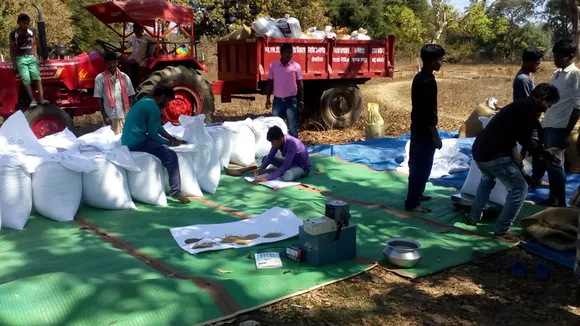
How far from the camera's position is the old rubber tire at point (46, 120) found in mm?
7051

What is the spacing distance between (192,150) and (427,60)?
2491 millimetres

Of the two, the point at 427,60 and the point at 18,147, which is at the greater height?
the point at 427,60

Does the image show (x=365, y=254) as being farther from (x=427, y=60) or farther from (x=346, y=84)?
(x=346, y=84)

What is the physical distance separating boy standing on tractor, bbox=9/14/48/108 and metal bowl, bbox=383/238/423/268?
5.50 m

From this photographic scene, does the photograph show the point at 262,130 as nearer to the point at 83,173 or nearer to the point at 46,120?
the point at 83,173

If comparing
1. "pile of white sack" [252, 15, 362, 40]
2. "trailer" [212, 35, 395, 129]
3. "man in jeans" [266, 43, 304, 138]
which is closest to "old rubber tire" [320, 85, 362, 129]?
"trailer" [212, 35, 395, 129]

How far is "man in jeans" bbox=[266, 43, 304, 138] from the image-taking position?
7090 mm

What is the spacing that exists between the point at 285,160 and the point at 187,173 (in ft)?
3.80

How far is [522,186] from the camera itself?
404cm

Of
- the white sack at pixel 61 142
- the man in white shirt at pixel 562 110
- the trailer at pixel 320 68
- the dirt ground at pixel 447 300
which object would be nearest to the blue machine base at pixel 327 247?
the dirt ground at pixel 447 300

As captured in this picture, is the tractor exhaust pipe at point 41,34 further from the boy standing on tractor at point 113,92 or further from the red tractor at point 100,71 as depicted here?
the boy standing on tractor at point 113,92

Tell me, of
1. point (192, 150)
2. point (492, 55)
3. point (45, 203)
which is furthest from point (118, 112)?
point (492, 55)

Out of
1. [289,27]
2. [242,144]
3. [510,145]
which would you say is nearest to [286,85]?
[242,144]

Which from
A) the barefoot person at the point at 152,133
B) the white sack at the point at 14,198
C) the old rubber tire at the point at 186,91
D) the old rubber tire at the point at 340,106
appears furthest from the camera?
the old rubber tire at the point at 340,106
